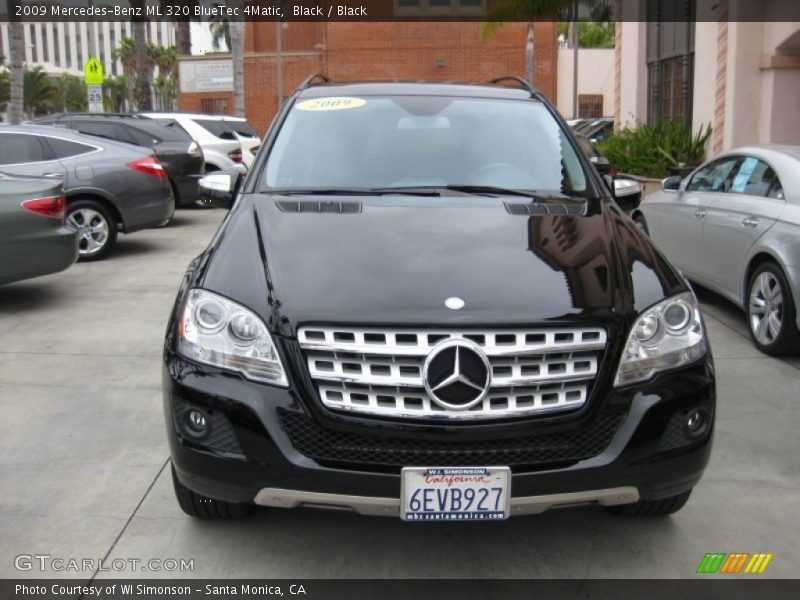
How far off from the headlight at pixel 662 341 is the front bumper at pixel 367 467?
0.15 ft

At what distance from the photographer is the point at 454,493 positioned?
115 inches

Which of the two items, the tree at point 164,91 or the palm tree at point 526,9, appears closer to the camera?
the palm tree at point 526,9

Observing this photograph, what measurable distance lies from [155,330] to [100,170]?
4111 millimetres

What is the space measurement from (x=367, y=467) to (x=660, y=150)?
1355 cm

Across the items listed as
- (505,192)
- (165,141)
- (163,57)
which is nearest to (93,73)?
(165,141)

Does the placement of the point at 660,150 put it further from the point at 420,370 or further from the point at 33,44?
the point at 33,44

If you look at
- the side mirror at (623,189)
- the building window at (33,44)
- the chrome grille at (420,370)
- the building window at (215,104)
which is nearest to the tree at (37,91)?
the building window at (215,104)

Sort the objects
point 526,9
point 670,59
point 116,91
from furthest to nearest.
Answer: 1. point 116,91
2. point 526,9
3. point 670,59

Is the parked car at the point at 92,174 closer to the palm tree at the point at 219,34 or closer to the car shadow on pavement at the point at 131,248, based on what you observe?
the car shadow on pavement at the point at 131,248

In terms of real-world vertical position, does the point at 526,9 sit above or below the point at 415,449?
above

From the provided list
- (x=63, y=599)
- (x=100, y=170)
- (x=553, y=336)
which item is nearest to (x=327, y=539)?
(x=63, y=599)

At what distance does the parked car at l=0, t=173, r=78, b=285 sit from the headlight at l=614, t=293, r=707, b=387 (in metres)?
5.85

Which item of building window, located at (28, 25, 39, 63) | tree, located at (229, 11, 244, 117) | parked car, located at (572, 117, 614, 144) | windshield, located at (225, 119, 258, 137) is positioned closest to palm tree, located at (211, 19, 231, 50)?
tree, located at (229, 11, 244, 117)

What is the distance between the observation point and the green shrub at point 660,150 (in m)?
14.9
